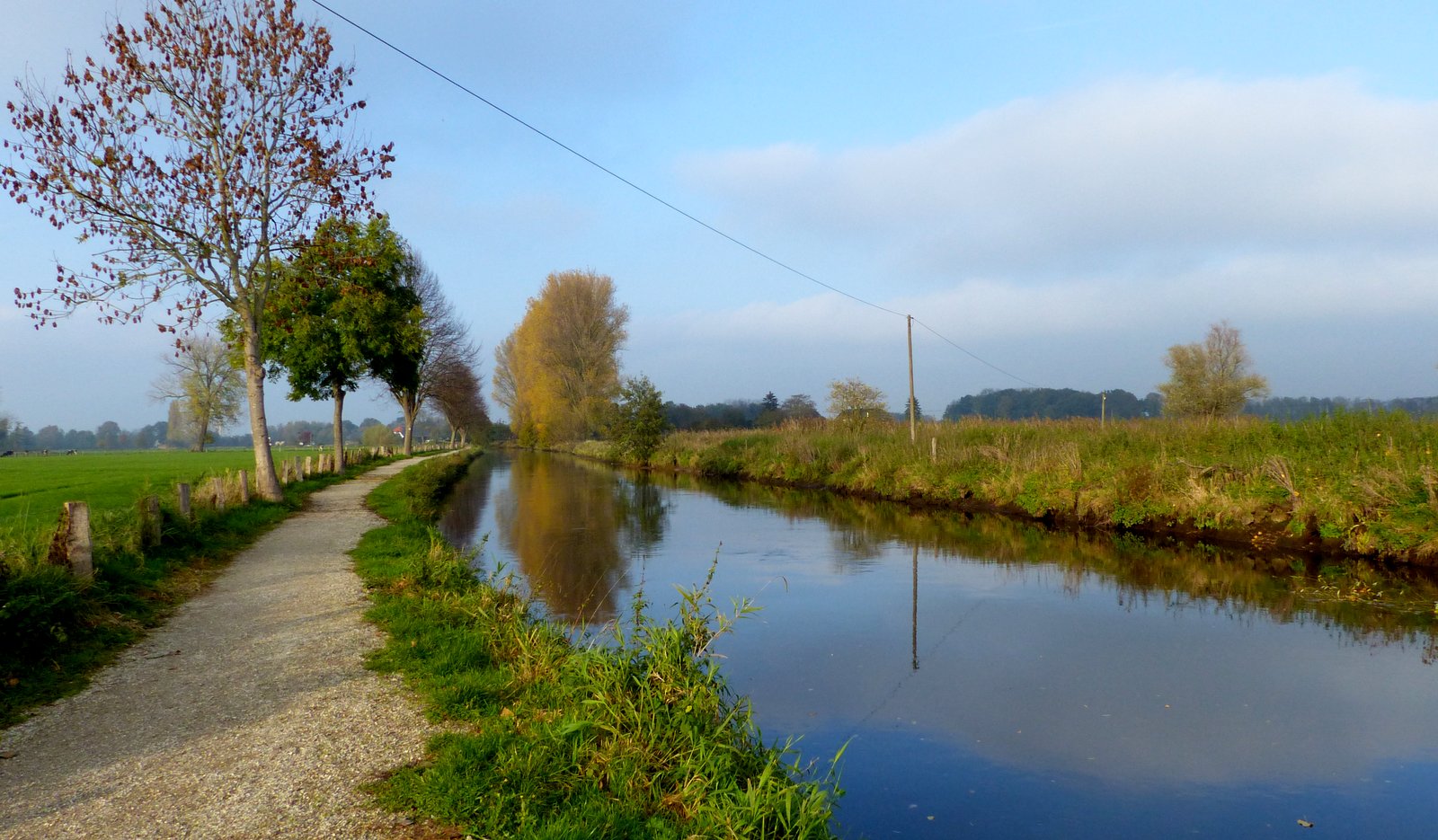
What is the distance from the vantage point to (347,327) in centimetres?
2527

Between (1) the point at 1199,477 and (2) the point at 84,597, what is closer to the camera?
(2) the point at 84,597

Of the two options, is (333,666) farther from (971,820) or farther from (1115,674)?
(1115,674)

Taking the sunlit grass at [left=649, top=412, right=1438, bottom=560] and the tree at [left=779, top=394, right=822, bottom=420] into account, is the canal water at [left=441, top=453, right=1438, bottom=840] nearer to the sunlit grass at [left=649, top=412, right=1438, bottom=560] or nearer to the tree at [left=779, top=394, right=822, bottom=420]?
the sunlit grass at [left=649, top=412, right=1438, bottom=560]

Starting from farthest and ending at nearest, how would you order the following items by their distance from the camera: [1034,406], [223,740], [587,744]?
[1034,406], [223,740], [587,744]

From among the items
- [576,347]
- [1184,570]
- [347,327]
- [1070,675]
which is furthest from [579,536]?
[576,347]

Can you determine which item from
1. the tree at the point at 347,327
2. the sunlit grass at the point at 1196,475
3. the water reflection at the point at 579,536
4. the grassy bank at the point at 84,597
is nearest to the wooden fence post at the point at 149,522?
the grassy bank at the point at 84,597

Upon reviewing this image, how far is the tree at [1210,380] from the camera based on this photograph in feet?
157

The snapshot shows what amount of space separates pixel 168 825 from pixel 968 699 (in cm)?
558

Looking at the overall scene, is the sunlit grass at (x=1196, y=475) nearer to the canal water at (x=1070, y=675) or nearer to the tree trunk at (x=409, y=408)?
the canal water at (x=1070, y=675)

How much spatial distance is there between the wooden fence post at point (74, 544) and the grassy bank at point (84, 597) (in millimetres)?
123

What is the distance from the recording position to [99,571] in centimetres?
777

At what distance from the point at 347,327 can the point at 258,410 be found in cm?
945

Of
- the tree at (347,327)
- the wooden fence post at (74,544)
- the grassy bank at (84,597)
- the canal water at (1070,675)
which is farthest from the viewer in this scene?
the tree at (347,327)

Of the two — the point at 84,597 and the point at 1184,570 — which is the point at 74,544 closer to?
the point at 84,597
